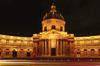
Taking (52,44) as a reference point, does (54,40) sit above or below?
above

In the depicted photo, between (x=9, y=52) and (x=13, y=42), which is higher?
(x=13, y=42)

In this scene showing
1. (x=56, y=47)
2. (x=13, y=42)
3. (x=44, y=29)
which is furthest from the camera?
(x=44, y=29)

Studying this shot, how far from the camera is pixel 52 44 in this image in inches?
2817

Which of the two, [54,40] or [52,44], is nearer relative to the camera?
[54,40]

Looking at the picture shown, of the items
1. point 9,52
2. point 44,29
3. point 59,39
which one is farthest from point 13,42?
point 59,39

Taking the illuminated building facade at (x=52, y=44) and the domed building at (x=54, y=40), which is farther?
the illuminated building facade at (x=52, y=44)

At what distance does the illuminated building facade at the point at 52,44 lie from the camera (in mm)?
70438

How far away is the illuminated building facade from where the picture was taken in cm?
7044

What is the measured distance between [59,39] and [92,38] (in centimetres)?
1803

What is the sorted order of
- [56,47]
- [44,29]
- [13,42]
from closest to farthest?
[56,47] < [13,42] < [44,29]

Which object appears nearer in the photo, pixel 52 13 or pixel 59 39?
pixel 59 39

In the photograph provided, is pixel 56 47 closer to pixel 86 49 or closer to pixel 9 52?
pixel 86 49

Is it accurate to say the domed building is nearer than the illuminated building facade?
Yes

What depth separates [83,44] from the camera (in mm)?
79750
